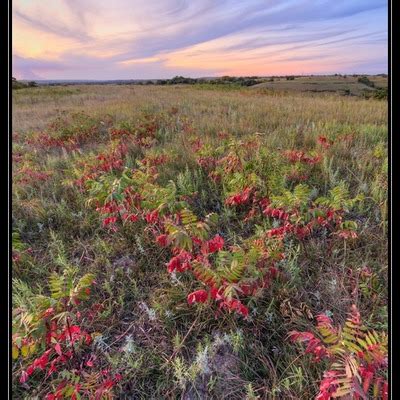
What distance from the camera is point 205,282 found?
83.0 inches

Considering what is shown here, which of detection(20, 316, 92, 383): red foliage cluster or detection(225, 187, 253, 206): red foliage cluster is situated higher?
detection(225, 187, 253, 206): red foliage cluster

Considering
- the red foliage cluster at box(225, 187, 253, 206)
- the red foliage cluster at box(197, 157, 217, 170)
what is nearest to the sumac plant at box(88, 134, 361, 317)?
the red foliage cluster at box(225, 187, 253, 206)

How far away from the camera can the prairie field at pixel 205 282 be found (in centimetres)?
192

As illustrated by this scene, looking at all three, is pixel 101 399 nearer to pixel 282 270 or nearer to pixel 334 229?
pixel 282 270

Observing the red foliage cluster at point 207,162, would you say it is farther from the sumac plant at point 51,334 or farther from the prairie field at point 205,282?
the sumac plant at point 51,334

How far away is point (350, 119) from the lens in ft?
24.5

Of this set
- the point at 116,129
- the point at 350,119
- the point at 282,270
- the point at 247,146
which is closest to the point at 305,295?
the point at 282,270

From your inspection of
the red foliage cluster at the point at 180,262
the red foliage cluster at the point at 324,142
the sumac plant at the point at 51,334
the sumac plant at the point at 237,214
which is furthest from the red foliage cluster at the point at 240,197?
the red foliage cluster at the point at 324,142

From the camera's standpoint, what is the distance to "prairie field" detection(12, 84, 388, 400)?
1.92 metres

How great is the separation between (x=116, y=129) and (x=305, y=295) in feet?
19.4
